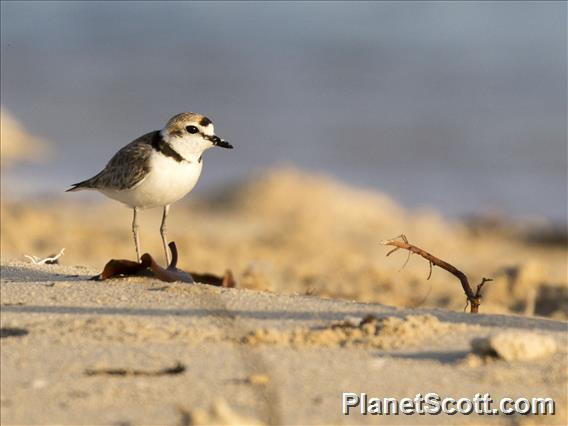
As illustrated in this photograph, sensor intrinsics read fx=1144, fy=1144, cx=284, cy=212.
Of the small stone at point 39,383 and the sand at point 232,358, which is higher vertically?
the sand at point 232,358

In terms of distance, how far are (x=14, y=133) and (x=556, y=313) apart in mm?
6112

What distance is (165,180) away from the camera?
5871mm

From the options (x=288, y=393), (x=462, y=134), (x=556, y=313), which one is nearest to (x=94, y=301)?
(x=288, y=393)

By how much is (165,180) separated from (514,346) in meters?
2.74

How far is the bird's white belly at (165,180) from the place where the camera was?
19.3 feet

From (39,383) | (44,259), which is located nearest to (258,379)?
(39,383)

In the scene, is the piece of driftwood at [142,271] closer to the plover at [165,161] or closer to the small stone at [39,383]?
the plover at [165,161]

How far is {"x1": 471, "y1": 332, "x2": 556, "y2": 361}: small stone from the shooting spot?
354 centimetres

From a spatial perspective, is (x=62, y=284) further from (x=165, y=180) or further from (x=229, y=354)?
(x=165, y=180)

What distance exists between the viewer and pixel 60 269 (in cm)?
511

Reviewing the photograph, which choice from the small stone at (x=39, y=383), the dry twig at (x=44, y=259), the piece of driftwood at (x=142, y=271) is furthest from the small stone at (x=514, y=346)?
the dry twig at (x=44, y=259)

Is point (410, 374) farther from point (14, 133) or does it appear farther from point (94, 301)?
point (14, 133)

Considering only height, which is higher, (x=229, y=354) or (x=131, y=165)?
Result: (x=131, y=165)

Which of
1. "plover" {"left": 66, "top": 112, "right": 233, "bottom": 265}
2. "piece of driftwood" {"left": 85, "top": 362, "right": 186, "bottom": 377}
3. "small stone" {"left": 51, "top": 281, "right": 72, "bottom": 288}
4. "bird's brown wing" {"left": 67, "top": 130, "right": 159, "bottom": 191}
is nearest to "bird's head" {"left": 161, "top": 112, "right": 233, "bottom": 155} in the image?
"plover" {"left": 66, "top": 112, "right": 233, "bottom": 265}
